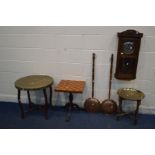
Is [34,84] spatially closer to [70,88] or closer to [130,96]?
[70,88]

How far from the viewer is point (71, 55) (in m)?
2.69

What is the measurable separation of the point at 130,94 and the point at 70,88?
833mm

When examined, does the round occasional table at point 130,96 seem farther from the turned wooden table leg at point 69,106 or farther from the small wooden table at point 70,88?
the turned wooden table leg at point 69,106

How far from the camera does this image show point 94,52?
2607 millimetres

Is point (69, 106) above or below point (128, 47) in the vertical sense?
below

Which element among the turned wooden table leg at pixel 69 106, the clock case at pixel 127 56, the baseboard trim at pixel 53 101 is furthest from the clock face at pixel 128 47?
the turned wooden table leg at pixel 69 106

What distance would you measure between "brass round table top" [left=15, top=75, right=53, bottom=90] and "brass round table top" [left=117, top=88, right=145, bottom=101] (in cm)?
Result: 99

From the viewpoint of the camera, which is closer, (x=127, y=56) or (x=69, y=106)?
(x=127, y=56)

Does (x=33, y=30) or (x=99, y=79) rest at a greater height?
(x=33, y=30)

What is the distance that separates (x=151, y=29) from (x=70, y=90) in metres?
1.31

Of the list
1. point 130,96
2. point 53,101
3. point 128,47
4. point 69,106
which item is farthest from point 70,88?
point 128,47

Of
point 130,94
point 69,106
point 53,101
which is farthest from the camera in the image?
point 53,101

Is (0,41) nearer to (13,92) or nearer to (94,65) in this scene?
(13,92)

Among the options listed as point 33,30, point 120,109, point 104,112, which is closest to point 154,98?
point 120,109
